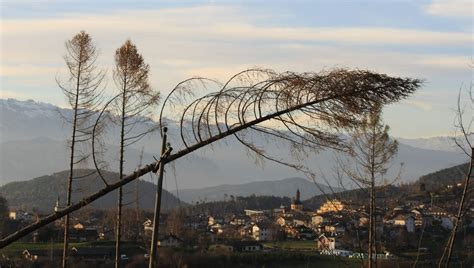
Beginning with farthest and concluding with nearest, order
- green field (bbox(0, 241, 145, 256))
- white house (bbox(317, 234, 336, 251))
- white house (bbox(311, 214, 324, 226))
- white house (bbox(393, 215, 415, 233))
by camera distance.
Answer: white house (bbox(393, 215, 415, 233)) → green field (bbox(0, 241, 145, 256)) → white house (bbox(311, 214, 324, 226)) → white house (bbox(317, 234, 336, 251))

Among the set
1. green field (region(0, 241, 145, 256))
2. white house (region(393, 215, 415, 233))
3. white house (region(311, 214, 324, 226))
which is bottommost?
green field (region(0, 241, 145, 256))

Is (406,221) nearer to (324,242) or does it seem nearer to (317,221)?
(317,221)

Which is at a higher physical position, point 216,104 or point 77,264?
point 216,104

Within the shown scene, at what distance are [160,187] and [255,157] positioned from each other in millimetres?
654

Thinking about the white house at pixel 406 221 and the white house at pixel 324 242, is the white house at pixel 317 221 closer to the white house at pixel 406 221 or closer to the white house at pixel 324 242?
the white house at pixel 324 242

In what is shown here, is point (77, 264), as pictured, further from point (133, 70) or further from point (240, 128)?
point (240, 128)

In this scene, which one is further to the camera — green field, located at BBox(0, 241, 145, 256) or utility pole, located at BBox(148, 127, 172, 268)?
green field, located at BBox(0, 241, 145, 256)

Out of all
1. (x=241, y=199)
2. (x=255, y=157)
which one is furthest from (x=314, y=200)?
(x=255, y=157)

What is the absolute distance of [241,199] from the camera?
125062 millimetres

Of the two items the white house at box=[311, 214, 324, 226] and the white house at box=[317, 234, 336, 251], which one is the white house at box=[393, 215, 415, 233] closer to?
the white house at box=[311, 214, 324, 226]

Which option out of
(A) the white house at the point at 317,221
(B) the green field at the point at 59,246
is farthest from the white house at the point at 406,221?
(A) the white house at the point at 317,221

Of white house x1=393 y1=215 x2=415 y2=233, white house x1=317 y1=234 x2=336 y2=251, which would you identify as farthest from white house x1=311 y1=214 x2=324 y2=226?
white house x1=393 y1=215 x2=415 y2=233

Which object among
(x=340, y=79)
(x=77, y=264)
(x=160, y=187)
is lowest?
(x=77, y=264)

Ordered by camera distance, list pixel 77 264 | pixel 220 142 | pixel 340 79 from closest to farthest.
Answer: pixel 340 79
pixel 220 142
pixel 77 264
